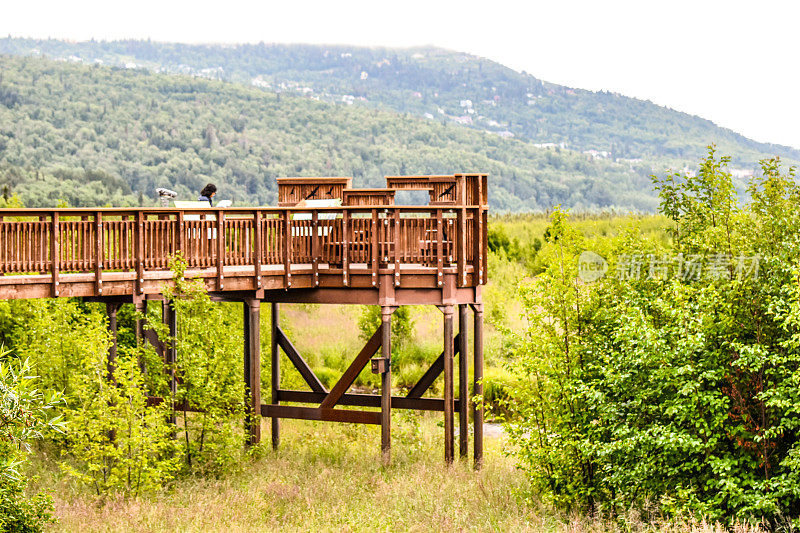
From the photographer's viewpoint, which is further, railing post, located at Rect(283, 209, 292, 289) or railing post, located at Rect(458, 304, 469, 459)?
railing post, located at Rect(458, 304, 469, 459)

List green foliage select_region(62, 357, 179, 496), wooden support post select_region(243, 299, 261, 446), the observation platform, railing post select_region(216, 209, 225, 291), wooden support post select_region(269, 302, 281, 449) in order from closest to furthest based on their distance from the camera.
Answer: green foliage select_region(62, 357, 179, 496)
the observation platform
railing post select_region(216, 209, 225, 291)
wooden support post select_region(243, 299, 261, 446)
wooden support post select_region(269, 302, 281, 449)

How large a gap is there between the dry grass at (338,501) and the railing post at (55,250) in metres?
3.36

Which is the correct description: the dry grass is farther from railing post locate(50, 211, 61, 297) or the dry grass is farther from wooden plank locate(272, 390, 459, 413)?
railing post locate(50, 211, 61, 297)

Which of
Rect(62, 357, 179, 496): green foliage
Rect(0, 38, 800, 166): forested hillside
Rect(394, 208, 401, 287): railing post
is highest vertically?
Result: Rect(0, 38, 800, 166): forested hillside

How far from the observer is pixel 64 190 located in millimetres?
88562

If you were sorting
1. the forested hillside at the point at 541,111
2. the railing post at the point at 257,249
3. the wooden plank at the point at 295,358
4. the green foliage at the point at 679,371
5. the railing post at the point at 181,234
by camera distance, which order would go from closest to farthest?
the green foliage at the point at 679,371
the railing post at the point at 181,234
the railing post at the point at 257,249
the wooden plank at the point at 295,358
the forested hillside at the point at 541,111

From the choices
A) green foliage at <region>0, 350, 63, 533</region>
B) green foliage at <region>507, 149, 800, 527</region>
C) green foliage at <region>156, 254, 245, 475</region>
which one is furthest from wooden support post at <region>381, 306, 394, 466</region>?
green foliage at <region>0, 350, 63, 533</region>

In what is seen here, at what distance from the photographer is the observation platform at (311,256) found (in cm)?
1608

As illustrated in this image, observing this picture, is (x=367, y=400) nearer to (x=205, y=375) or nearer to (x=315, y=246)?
(x=315, y=246)

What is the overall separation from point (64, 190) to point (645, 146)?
109952 millimetres

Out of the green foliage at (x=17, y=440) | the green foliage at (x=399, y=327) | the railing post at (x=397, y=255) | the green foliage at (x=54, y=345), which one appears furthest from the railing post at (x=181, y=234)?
the green foliage at (x=399, y=327)

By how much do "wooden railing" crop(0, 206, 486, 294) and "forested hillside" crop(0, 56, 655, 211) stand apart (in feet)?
233

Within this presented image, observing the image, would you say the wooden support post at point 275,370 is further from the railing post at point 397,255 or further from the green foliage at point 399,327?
the green foliage at point 399,327

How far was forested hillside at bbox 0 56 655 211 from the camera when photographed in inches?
4134
